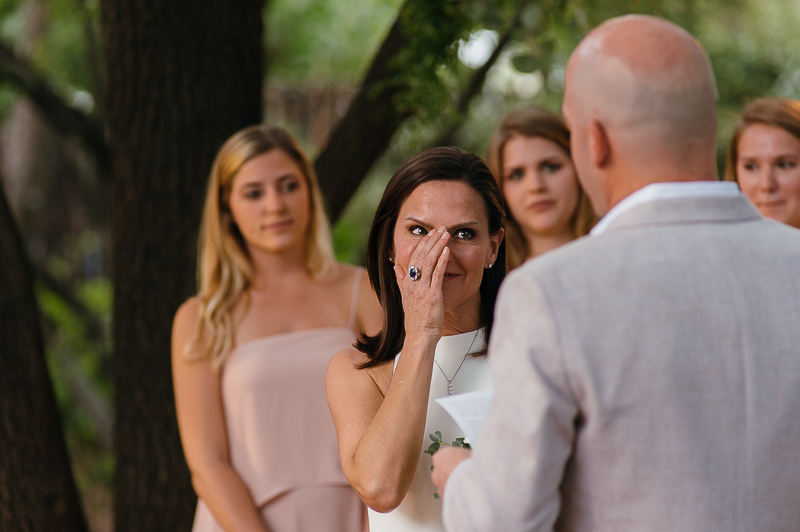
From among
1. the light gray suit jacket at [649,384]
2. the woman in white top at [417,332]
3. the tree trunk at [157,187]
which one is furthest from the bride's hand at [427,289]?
the tree trunk at [157,187]

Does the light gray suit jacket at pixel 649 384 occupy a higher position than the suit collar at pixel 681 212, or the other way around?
the suit collar at pixel 681 212

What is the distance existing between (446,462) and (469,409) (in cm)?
20

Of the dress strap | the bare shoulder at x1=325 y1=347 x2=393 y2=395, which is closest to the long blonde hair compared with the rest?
the dress strap

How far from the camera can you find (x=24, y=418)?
3361 millimetres

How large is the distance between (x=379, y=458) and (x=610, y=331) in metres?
0.75

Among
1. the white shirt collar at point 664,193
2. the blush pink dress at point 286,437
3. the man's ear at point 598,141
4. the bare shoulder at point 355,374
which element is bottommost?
the blush pink dress at point 286,437

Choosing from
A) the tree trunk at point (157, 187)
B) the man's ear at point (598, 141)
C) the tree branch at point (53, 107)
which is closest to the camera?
the man's ear at point (598, 141)

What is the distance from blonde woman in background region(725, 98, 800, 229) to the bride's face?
1.58m

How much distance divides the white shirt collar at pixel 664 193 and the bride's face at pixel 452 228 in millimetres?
613

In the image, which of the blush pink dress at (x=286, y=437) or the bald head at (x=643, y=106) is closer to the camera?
the bald head at (x=643, y=106)

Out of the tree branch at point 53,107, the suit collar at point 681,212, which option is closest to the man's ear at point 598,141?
the suit collar at point 681,212

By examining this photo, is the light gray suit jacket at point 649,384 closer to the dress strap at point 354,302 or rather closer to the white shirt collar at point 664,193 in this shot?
the white shirt collar at point 664,193

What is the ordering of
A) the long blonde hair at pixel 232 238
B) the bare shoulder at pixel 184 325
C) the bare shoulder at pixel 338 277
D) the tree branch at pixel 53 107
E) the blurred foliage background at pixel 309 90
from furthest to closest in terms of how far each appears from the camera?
the tree branch at pixel 53 107 < the blurred foliage background at pixel 309 90 < the bare shoulder at pixel 338 277 < the long blonde hair at pixel 232 238 < the bare shoulder at pixel 184 325

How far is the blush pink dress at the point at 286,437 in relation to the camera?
3.01 metres
